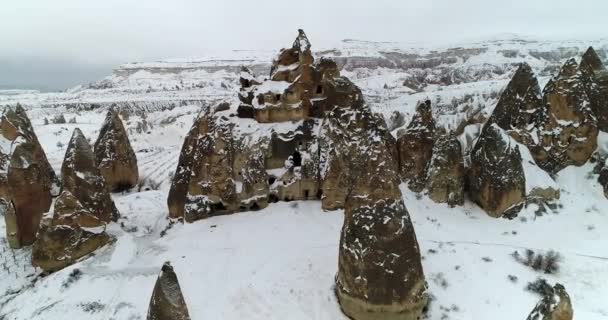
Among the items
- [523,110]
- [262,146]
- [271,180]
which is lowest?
[271,180]

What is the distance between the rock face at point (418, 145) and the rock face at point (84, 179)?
13292mm

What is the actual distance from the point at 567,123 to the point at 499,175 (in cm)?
548

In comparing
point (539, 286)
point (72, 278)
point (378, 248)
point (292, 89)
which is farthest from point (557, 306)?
point (292, 89)

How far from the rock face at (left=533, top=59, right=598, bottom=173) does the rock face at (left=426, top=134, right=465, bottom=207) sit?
4.85 m

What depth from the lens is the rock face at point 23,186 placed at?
16297 millimetres

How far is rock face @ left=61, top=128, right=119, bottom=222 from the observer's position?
51.7ft

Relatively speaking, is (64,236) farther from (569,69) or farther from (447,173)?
(569,69)

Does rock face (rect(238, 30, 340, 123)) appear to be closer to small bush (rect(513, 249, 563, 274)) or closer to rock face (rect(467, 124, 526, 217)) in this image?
rock face (rect(467, 124, 526, 217))

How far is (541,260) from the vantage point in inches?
546

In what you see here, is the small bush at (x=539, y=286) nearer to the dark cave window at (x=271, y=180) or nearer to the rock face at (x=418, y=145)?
the rock face at (x=418, y=145)

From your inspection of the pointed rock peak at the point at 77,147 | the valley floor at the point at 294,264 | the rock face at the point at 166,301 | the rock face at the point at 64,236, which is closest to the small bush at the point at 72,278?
the valley floor at the point at 294,264

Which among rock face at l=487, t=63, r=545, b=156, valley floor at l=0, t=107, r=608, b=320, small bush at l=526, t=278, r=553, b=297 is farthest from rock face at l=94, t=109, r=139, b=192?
small bush at l=526, t=278, r=553, b=297

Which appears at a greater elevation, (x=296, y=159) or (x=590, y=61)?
(x=590, y=61)

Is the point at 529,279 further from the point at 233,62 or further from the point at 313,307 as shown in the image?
the point at 233,62
